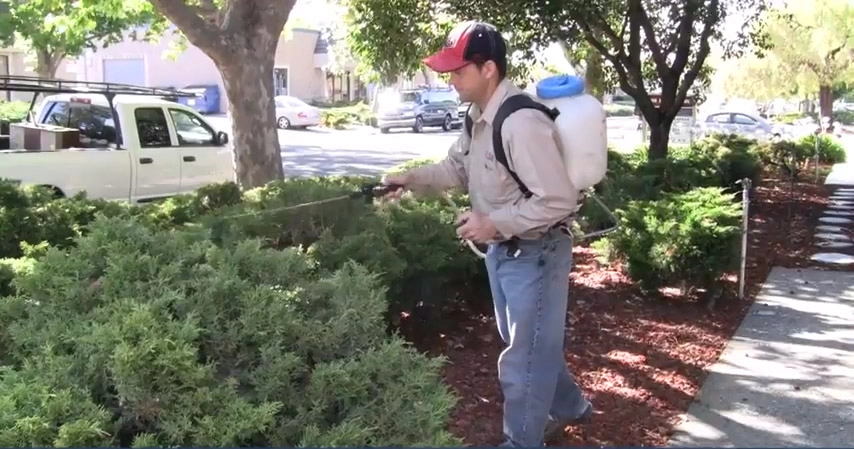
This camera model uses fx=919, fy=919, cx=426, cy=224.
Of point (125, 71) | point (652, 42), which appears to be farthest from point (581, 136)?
point (125, 71)

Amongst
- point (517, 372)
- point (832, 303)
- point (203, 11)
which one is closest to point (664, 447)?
point (517, 372)

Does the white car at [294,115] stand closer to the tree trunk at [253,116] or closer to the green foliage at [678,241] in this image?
the tree trunk at [253,116]

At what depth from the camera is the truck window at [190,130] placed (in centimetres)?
1141

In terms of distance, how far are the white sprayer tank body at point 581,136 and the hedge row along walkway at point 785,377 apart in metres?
1.55

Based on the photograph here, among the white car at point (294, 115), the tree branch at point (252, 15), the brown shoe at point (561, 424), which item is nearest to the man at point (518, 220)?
the brown shoe at point (561, 424)

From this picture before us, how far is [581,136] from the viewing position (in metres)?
3.44

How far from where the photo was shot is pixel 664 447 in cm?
421

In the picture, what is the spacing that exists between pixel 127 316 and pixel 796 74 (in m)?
38.2

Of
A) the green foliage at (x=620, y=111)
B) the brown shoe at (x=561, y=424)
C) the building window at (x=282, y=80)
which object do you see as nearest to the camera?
the brown shoe at (x=561, y=424)

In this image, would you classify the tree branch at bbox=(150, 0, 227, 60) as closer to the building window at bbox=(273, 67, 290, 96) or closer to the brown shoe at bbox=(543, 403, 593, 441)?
the brown shoe at bbox=(543, 403, 593, 441)

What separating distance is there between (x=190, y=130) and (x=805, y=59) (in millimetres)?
29832

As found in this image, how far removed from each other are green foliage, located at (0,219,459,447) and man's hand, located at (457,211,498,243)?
593 mm

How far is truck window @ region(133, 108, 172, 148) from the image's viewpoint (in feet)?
35.8

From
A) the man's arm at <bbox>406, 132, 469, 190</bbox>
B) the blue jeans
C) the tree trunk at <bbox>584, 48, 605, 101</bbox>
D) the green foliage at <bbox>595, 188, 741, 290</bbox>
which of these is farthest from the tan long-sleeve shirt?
the tree trunk at <bbox>584, 48, 605, 101</bbox>
